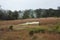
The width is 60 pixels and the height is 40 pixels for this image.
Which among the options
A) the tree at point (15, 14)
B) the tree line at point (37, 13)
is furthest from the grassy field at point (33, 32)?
the tree line at point (37, 13)

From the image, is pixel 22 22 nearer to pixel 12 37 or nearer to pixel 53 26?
pixel 53 26

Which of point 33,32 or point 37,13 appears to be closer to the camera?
point 33,32

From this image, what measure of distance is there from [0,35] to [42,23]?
217 cm

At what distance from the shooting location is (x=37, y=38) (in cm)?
535

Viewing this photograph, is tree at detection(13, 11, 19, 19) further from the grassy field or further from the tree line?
the grassy field

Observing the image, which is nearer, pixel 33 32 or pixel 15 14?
pixel 33 32

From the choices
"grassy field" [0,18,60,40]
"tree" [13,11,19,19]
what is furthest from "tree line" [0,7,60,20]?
"grassy field" [0,18,60,40]

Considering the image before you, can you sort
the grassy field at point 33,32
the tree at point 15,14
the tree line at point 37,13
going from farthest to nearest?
the tree line at point 37,13, the tree at point 15,14, the grassy field at point 33,32

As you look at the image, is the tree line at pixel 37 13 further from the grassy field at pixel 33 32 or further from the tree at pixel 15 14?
the grassy field at pixel 33 32

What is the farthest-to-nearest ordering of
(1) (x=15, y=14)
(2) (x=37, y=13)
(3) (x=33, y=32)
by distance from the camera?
(2) (x=37, y=13)
(1) (x=15, y=14)
(3) (x=33, y=32)

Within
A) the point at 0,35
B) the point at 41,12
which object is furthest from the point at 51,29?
the point at 41,12

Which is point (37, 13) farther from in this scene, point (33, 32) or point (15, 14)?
→ point (33, 32)

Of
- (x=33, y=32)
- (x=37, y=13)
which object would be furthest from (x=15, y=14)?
(x=33, y=32)

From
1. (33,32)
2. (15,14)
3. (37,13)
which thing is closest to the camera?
(33,32)
